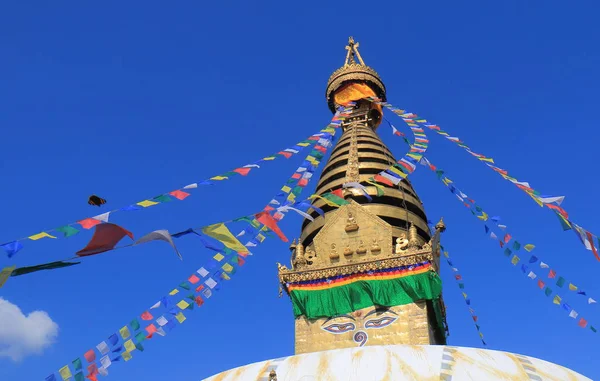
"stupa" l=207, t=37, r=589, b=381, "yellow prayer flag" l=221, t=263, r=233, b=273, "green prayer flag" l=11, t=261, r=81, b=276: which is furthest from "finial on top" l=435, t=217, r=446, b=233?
"green prayer flag" l=11, t=261, r=81, b=276

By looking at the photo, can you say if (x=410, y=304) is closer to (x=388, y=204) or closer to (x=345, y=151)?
(x=388, y=204)

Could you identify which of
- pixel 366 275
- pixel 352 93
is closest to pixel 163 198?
pixel 366 275

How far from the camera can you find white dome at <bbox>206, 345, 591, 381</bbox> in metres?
6.46

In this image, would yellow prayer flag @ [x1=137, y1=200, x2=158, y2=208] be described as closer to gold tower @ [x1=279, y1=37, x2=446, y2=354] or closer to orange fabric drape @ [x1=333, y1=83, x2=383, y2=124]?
gold tower @ [x1=279, y1=37, x2=446, y2=354]

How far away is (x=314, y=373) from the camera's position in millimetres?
6754

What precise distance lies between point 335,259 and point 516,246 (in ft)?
12.0

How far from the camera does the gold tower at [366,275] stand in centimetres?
1121

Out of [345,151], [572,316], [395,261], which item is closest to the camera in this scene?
[572,316]

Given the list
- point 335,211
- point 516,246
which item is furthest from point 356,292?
point 516,246

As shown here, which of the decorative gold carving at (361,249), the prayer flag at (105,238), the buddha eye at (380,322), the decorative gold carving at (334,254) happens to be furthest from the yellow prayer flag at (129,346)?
the decorative gold carving at (361,249)

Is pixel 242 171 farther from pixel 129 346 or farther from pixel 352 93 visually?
pixel 352 93

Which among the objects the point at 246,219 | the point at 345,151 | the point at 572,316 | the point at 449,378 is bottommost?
the point at 449,378

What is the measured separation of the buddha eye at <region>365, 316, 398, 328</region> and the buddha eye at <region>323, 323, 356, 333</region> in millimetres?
317

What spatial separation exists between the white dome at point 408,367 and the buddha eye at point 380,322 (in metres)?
4.11
